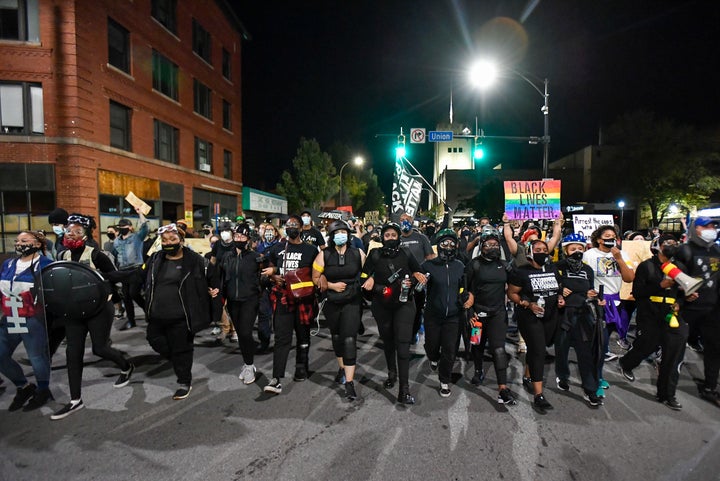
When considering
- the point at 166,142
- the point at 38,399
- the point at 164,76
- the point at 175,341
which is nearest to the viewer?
the point at 38,399

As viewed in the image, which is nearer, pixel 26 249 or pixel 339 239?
pixel 26 249

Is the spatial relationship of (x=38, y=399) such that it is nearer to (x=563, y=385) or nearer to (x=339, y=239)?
(x=339, y=239)

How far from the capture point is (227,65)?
27.0m

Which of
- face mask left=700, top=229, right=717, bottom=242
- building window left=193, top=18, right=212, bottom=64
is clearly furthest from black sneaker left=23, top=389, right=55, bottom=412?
building window left=193, top=18, right=212, bottom=64

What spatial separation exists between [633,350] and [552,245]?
64.3 inches

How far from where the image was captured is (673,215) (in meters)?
35.2

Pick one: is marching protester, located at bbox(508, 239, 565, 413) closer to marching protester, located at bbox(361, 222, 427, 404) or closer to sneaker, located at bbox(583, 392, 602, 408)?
sneaker, located at bbox(583, 392, 602, 408)

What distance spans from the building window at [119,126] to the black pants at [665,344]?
745 inches

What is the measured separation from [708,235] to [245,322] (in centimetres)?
571

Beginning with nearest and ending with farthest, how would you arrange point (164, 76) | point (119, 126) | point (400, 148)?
point (400, 148), point (119, 126), point (164, 76)

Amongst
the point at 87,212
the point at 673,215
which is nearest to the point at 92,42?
the point at 87,212

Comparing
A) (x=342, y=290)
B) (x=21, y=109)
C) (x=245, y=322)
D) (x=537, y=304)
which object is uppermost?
(x=21, y=109)

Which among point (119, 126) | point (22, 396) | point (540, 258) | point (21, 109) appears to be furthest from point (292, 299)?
point (119, 126)

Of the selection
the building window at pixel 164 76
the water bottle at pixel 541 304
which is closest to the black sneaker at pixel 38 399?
the water bottle at pixel 541 304
